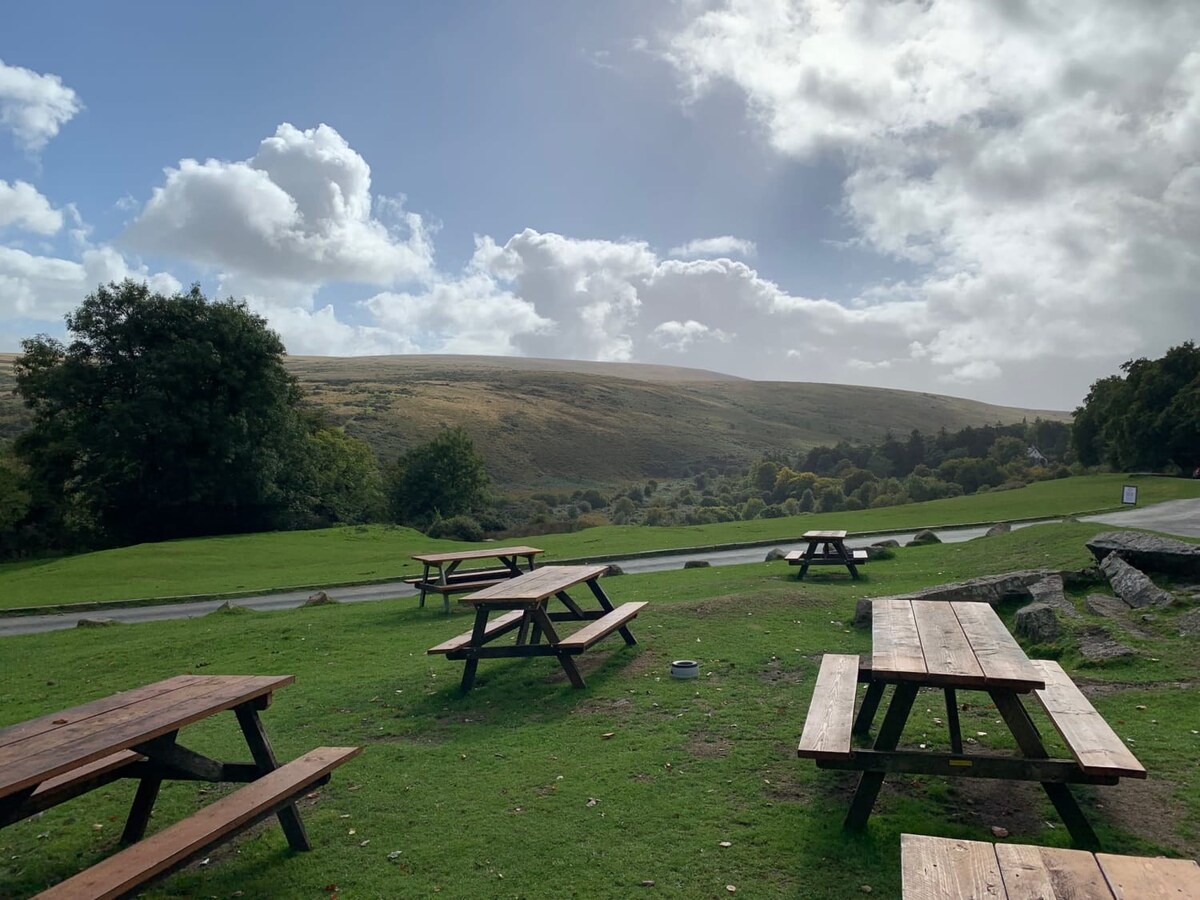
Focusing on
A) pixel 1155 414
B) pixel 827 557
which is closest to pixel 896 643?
pixel 827 557

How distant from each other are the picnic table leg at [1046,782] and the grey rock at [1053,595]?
562 centimetres

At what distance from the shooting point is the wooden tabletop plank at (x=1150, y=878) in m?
2.66

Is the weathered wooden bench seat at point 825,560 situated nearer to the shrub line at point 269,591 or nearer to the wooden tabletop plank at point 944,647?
the shrub line at point 269,591

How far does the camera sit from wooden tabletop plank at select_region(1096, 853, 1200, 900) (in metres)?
2.66

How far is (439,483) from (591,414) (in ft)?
216

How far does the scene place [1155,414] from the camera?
43.4 metres

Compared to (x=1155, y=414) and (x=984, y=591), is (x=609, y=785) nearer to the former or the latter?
(x=984, y=591)

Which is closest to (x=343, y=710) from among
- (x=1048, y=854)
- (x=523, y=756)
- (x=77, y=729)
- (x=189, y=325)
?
(x=523, y=756)

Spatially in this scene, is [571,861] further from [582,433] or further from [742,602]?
[582,433]

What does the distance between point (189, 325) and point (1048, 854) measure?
131 feet

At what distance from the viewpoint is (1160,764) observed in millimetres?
5621

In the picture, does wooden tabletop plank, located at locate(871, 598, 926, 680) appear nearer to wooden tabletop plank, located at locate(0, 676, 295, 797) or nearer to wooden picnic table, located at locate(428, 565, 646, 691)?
wooden picnic table, located at locate(428, 565, 646, 691)

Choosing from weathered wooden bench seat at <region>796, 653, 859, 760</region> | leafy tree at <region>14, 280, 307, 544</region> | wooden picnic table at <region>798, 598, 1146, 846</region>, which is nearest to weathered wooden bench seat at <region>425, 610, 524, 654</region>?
weathered wooden bench seat at <region>796, 653, 859, 760</region>

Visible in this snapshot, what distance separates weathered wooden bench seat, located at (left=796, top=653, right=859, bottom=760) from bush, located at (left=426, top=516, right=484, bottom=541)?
32.2 meters
